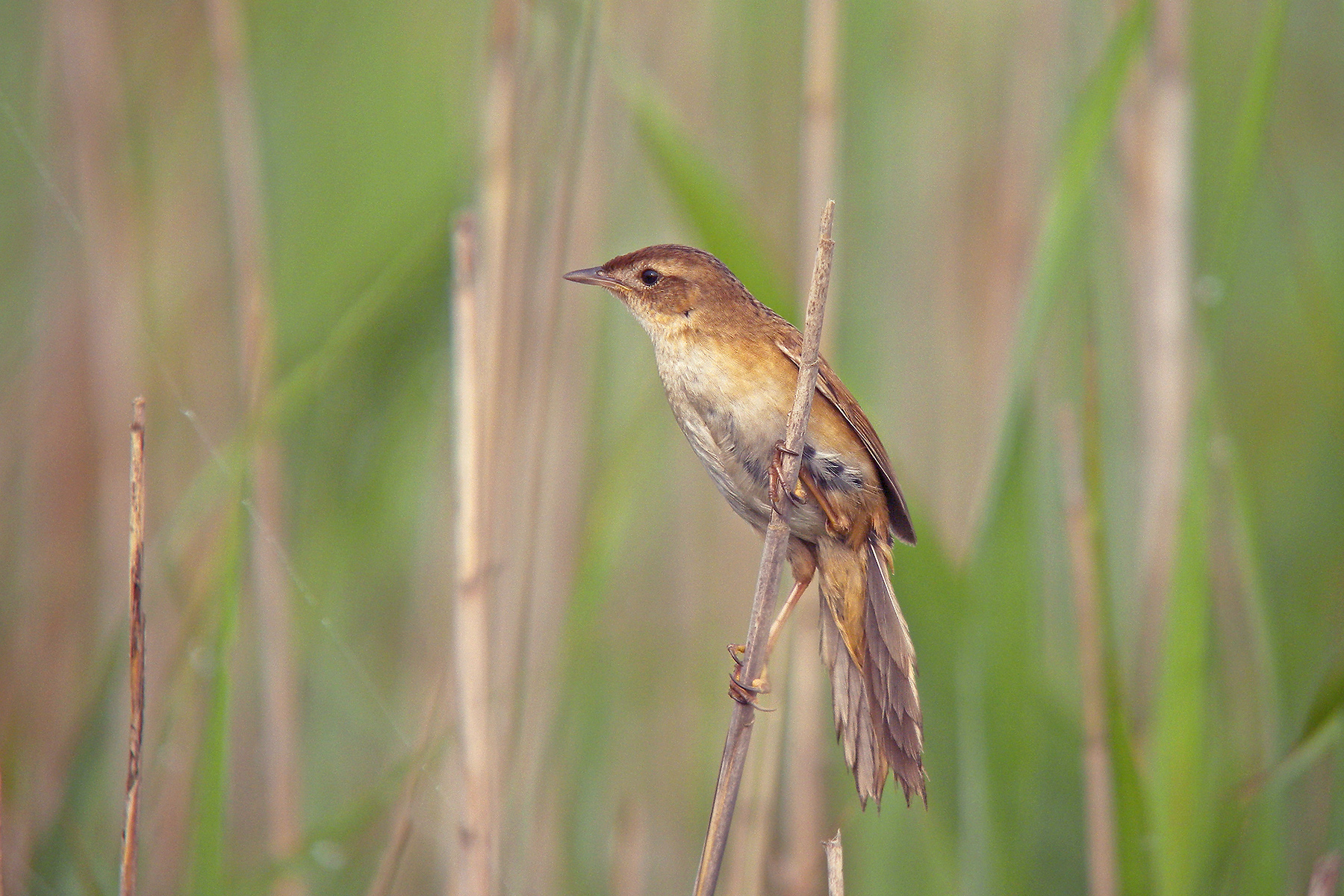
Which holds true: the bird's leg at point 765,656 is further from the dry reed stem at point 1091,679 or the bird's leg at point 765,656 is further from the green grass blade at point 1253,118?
the green grass blade at point 1253,118

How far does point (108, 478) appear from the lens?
2801mm

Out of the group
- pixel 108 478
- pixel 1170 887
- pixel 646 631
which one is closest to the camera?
pixel 1170 887

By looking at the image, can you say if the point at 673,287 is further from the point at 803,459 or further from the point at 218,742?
the point at 218,742

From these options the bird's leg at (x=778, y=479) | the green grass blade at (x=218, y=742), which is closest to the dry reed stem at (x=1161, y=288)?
the bird's leg at (x=778, y=479)

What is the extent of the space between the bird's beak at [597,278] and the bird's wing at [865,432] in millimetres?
347

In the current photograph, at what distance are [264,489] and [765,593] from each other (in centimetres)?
137

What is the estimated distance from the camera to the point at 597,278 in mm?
2055

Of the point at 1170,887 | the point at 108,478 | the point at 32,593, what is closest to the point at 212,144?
the point at 108,478

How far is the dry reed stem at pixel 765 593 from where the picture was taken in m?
1.43

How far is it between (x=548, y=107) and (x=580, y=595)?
94 centimetres

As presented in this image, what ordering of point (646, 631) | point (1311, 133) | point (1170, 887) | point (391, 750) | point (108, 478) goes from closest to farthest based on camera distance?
1. point (1170, 887)
2. point (391, 750)
3. point (108, 478)
4. point (646, 631)
5. point (1311, 133)

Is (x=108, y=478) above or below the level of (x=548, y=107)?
below

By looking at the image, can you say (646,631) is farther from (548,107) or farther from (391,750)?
(548,107)

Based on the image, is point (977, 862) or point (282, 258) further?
point (282, 258)
